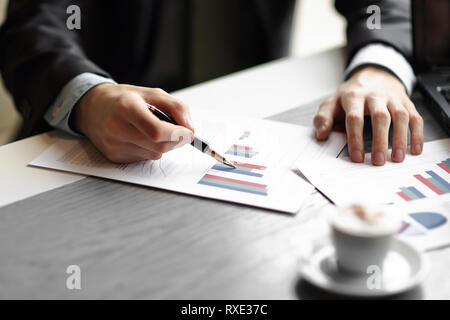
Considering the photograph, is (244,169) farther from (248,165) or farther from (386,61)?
(386,61)

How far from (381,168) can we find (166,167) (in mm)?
325

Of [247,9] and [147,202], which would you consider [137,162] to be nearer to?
[147,202]

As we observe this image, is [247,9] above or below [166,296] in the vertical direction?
above

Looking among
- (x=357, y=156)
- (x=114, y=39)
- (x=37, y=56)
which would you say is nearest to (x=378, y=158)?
(x=357, y=156)

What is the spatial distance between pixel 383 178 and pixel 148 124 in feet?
1.13

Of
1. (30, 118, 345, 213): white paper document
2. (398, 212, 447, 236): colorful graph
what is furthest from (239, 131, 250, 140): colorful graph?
(398, 212, 447, 236): colorful graph

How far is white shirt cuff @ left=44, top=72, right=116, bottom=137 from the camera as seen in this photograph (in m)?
0.86

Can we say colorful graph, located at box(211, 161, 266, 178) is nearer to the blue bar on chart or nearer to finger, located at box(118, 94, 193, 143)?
finger, located at box(118, 94, 193, 143)

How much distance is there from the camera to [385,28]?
Answer: 3.59ft

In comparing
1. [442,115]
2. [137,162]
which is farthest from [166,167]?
[442,115]

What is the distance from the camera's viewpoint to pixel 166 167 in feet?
2.45

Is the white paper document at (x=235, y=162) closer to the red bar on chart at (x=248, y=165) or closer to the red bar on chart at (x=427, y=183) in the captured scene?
the red bar on chart at (x=248, y=165)

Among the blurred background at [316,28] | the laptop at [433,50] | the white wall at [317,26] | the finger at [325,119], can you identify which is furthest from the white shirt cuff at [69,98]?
the white wall at [317,26]

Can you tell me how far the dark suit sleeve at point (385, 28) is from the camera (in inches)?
42.4
